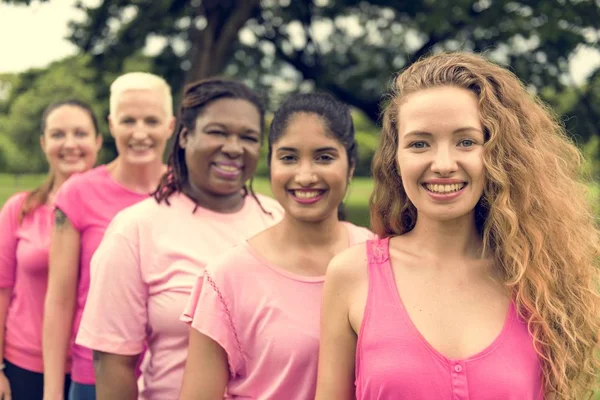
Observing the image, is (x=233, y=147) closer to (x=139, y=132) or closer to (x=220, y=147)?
(x=220, y=147)

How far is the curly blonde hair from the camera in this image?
7.63 feet

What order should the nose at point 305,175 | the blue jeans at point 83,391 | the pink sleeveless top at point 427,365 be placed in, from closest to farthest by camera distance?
the pink sleeveless top at point 427,365, the nose at point 305,175, the blue jeans at point 83,391

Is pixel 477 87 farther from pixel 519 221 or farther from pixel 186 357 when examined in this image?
pixel 186 357

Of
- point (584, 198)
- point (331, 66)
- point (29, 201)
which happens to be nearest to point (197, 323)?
point (584, 198)

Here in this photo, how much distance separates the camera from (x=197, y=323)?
2.60 meters

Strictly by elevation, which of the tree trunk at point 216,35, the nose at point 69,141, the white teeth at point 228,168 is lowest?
the white teeth at point 228,168

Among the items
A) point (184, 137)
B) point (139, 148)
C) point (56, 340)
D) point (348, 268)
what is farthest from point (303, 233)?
point (56, 340)

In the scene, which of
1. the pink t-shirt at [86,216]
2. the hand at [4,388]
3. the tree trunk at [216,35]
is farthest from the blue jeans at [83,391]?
the tree trunk at [216,35]

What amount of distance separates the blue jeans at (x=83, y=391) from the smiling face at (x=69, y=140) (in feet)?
4.55

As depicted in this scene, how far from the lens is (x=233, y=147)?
3.21 metres

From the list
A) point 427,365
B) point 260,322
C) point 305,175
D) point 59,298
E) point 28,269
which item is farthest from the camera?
point 28,269

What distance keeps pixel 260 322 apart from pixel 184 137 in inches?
43.2

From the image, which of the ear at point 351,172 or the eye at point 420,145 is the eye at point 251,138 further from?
the eye at point 420,145

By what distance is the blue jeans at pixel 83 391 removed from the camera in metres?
3.45
